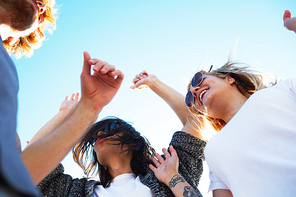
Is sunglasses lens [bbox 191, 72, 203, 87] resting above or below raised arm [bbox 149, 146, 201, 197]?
above

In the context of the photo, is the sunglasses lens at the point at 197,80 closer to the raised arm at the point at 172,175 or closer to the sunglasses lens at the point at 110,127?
the raised arm at the point at 172,175

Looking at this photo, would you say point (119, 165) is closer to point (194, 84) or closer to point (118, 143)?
point (118, 143)

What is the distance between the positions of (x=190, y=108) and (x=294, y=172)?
6.65ft

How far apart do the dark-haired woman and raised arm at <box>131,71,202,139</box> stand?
2 cm

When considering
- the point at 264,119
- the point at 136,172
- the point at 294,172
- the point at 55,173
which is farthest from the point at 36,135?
the point at 294,172

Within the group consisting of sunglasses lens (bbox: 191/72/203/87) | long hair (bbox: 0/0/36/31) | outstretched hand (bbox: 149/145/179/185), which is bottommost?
outstretched hand (bbox: 149/145/179/185)

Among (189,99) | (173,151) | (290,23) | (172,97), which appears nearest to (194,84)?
(189,99)

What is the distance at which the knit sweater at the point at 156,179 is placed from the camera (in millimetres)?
3272

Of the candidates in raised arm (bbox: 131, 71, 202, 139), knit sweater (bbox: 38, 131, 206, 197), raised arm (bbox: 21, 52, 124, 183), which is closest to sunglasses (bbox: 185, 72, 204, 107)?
raised arm (bbox: 131, 71, 202, 139)

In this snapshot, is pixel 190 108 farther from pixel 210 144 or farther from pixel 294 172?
pixel 294 172

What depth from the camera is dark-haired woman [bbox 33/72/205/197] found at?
3.21 meters

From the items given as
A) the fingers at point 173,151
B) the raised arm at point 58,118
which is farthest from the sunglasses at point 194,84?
the raised arm at point 58,118

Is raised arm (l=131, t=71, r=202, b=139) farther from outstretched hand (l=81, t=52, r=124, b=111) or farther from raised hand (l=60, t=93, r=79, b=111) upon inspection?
outstretched hand (l=81, t=52, r=124, b=111)

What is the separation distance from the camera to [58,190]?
333 centimetres
